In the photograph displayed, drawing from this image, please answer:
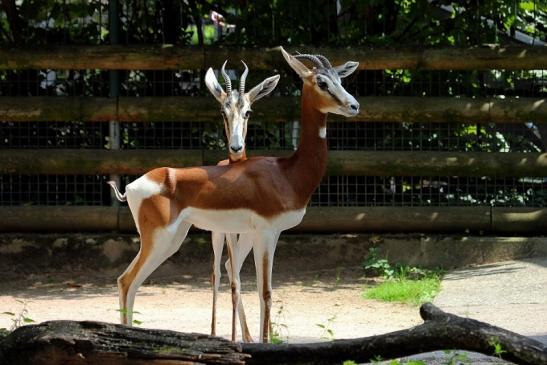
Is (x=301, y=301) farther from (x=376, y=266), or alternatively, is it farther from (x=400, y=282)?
(x=376, y=266)

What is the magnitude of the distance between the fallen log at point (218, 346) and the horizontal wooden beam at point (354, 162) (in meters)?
6.42

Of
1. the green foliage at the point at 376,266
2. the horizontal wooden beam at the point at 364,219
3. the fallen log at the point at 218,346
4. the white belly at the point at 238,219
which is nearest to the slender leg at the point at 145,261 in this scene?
the white belly at the point at 238,219

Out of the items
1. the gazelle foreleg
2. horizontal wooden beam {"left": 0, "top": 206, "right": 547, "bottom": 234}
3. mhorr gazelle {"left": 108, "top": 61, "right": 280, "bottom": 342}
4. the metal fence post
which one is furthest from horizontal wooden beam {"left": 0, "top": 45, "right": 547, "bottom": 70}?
the gazelle foreleg

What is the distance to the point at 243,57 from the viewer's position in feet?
38.2

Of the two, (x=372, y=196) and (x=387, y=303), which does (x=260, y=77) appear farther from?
(x=387, y=303)

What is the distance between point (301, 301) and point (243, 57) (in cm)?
307

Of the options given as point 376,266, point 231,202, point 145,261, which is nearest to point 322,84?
point 231,202

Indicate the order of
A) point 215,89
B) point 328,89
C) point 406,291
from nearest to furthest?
point 328,89
point 215,89
point 406,291

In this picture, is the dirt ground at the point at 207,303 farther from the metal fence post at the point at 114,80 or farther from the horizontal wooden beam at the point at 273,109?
the horizontal wooden beam at the point at 273,109

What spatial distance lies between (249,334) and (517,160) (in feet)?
16.1

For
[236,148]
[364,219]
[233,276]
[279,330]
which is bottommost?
[279,330]

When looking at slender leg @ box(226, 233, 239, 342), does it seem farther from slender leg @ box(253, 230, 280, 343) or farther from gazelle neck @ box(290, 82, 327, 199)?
gazelle neck @ box(290, 82, 327, 199)

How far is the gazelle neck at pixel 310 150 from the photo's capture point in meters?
7.58

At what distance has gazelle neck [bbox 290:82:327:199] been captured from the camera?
298 inches
